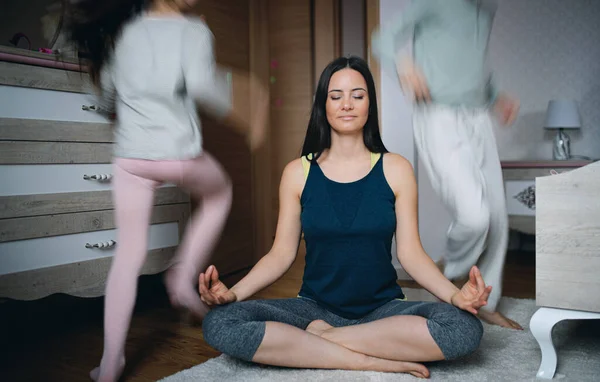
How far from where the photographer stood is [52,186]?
67.7 inches

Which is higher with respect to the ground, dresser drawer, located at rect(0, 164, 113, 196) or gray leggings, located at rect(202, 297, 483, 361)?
dresser drawer, located at rect(0, 164, 113, 196)

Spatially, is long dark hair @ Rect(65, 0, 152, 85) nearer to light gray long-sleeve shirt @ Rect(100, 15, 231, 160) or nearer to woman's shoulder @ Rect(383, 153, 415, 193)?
light gray long-sleeve shirt @ Rect(100, 15, 231, 160)

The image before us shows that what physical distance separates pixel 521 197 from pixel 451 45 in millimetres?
1732

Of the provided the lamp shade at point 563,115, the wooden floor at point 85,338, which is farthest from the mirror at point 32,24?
the lamp shade at point 563,115

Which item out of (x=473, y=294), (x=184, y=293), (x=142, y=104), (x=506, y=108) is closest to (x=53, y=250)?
(x=184, y=293)

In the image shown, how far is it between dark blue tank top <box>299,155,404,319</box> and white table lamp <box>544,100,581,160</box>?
2.35 meters

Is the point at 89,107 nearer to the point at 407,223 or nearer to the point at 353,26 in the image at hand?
the point at 407,223

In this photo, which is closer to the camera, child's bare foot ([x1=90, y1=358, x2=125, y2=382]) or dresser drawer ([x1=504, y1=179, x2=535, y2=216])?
child's bare foot ([x1=90, y1=358, x2=125, y2=382])

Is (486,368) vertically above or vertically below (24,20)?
below

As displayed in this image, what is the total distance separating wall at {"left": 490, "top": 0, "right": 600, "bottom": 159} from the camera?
3.66m

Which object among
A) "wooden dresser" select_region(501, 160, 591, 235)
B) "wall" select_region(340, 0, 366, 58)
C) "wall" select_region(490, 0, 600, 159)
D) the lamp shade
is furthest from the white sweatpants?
"wall" select_region(490, 0, 600, 159)

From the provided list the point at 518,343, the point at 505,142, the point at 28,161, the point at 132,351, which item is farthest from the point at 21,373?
the point at 505,142

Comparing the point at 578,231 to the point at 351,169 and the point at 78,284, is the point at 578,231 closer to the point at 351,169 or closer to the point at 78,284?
the point at 351,169

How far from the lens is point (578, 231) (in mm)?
1324
